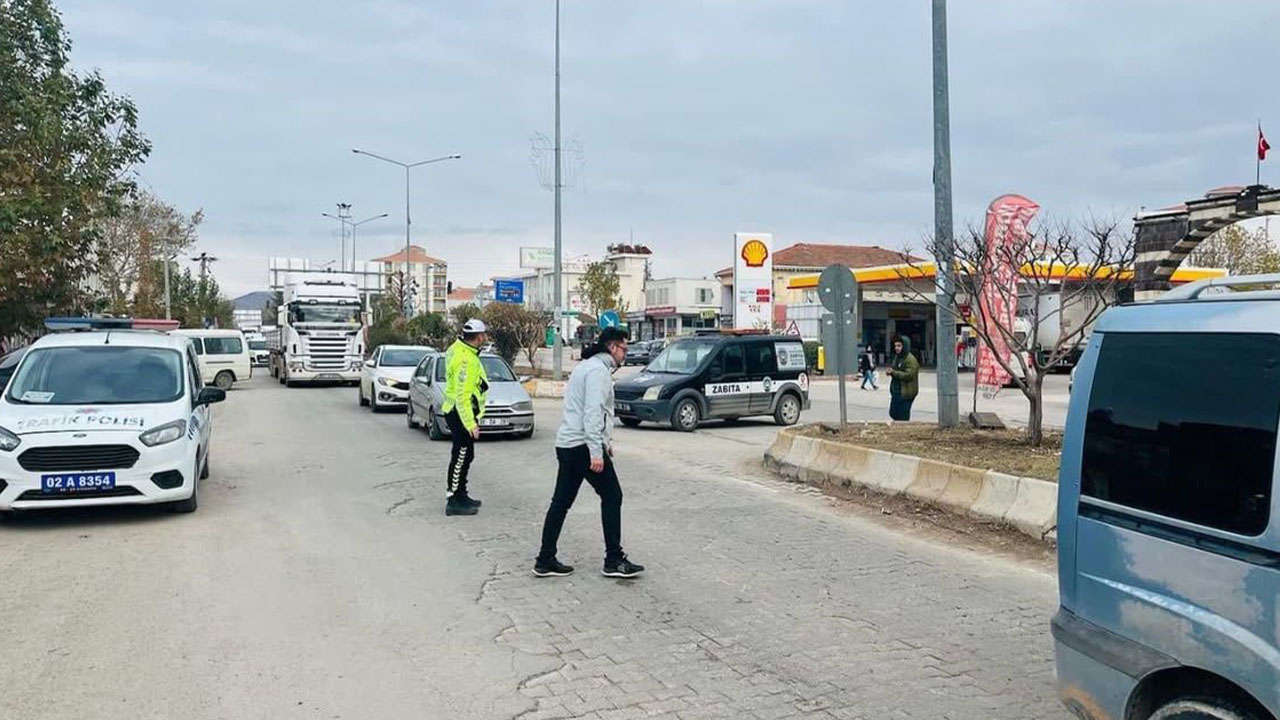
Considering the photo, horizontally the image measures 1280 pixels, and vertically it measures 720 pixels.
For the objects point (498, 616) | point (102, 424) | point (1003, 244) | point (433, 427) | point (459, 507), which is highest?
point (1003, 244)

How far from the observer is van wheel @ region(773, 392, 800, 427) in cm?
1924

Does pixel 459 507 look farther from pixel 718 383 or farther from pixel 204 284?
pixel 204 284

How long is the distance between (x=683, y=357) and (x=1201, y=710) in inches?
624

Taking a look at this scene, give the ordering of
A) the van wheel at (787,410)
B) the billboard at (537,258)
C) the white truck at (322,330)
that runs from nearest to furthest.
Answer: the van wheel at (787,410) < the white truck at (322,330) < the billboard at (537,258)

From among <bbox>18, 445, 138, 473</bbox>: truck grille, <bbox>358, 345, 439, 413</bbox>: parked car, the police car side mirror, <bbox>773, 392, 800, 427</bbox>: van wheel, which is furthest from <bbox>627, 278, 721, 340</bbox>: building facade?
<bbox>18, 445, 138, 473</bbox>: truck grille

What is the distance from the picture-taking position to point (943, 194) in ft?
43.0

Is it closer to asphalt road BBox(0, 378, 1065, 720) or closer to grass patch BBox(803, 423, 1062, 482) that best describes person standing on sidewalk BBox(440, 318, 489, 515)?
asphalt road BBox(0, 378, 1065, 720)

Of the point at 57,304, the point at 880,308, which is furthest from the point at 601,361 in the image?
the point at 880,308

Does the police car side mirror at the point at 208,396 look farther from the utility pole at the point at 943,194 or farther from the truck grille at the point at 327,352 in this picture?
the truck grille at the point at 327,352

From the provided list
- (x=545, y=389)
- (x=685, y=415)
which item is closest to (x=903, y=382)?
(x=685, y=415)

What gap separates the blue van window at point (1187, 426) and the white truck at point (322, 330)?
3145cm

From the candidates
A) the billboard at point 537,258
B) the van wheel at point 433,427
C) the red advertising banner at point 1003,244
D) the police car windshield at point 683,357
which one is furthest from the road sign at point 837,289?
the billboard at point 537,258

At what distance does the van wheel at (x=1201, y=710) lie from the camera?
2930 millimetres

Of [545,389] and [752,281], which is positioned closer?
[545,389]
